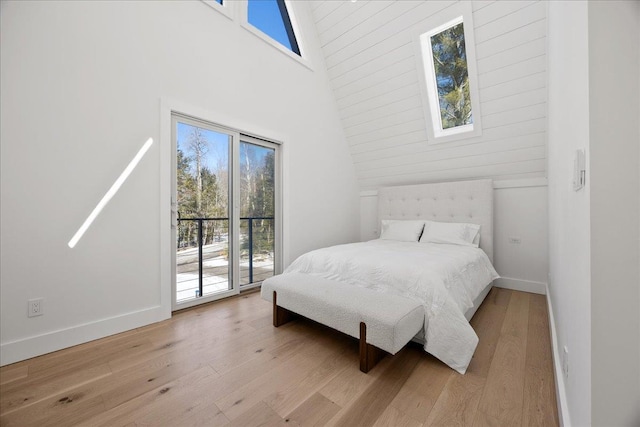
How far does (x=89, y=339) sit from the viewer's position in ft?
6.15

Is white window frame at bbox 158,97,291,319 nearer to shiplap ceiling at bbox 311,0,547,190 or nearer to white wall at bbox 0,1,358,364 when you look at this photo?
white wall at bbox 0,1,358,364

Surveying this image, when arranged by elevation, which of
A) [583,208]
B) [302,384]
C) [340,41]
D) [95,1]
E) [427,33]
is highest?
[340,41]

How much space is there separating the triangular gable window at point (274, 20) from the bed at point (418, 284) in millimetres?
2831

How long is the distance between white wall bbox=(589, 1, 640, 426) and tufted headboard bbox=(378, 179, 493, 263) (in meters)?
2.80

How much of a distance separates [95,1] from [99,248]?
1.85m

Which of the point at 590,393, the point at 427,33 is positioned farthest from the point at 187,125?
the point at 590,393

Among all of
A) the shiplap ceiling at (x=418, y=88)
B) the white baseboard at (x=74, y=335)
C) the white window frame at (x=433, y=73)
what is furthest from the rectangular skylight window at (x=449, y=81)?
the white baseboard at (x=74, y=335)

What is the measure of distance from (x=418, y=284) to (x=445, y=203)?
205cm

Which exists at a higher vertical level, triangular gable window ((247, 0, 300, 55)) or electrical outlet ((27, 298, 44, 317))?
triangular gable window ((247, 0, 300, 55))

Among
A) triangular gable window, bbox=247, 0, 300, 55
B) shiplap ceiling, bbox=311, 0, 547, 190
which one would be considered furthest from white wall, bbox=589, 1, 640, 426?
triangular gable window, bbox=247, 0, 300, 55

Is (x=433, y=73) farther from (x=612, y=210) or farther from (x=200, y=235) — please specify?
(x=200, y=235)

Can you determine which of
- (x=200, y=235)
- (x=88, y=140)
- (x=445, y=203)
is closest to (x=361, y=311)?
(x=200, y=235)

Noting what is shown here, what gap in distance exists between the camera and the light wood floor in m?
1.19

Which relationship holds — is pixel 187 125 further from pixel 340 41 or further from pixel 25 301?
pixel 340 41
